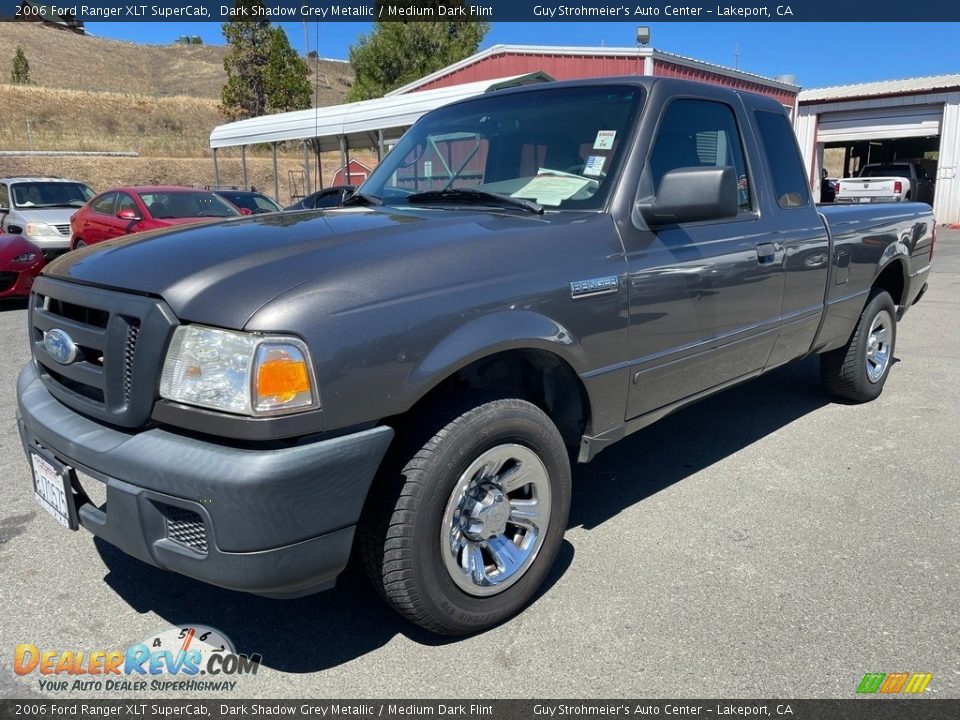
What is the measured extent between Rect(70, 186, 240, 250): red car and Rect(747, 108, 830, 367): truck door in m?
9.27

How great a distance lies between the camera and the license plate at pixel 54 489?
93.4 inches

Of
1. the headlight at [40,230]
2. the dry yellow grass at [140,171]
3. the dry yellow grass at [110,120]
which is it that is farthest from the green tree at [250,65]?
the headlight at [40,230]

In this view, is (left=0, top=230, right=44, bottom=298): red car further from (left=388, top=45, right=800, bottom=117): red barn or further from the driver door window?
(left=388, top=45, right=800, bottom=117): red barn

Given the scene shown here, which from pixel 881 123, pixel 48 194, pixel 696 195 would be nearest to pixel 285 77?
pixel 48 194

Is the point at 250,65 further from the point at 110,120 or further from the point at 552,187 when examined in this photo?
the point at 552,187

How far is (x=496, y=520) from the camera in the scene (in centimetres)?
256

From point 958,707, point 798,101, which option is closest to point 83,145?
point 798,101

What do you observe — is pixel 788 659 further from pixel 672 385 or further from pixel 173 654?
pixel 173 654

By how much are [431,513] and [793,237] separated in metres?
2.59

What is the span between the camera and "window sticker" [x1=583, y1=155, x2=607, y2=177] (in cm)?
309

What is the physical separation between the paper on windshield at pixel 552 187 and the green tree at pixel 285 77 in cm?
3250

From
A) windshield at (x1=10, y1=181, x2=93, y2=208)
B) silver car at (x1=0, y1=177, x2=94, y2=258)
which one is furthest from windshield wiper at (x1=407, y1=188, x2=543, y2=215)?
windshield at (x1=10, y1=181, x2=93, y2=208)

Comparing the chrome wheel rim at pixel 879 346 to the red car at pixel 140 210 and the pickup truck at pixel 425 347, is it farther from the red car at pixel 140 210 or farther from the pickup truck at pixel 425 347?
the red car at pixel 140 210

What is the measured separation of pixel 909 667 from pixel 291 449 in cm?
205
